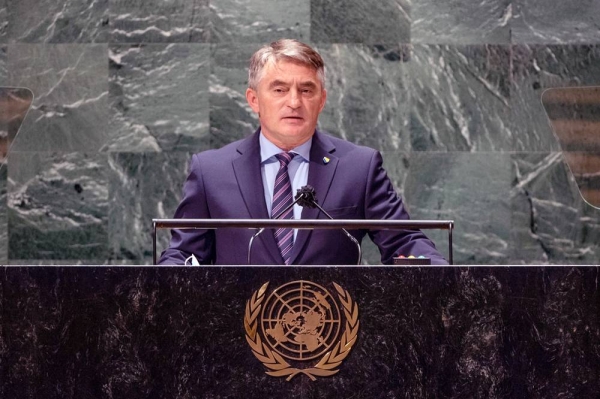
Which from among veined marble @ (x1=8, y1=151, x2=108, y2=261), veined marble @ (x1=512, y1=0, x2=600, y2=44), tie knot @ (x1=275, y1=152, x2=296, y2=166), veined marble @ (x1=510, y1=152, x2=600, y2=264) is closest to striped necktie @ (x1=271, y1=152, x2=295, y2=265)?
tie knot @ (x1=275, y1=152, x2=296, y2=166)

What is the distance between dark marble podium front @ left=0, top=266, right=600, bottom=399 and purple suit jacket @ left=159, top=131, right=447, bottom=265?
3.48 feet

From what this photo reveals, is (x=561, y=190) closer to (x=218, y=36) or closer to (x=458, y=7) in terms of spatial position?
(x=458, y=7)

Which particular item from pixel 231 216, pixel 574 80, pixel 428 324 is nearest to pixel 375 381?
pixel 428 324

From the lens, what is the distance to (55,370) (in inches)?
113

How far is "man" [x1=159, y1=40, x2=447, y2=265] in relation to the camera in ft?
13.5

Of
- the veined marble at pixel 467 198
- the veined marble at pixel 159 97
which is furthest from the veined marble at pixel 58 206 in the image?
the veined marble at pixel 467 198

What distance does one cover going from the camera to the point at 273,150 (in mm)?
4391

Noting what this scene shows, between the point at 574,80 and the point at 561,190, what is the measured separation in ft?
2.24

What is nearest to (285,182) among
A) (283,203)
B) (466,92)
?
(283,203)

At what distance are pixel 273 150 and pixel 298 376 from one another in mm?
1687

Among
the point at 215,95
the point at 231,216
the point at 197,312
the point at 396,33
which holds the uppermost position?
the point at 396,33

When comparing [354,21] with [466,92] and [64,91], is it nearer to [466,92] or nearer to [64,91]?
[466,92]

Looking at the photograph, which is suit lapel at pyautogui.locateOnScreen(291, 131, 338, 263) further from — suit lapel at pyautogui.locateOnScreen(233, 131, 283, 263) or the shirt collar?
suit lapel at pyautogui.locateOnScreen(233, 131, 283, 263)

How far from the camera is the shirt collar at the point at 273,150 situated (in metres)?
4.39
